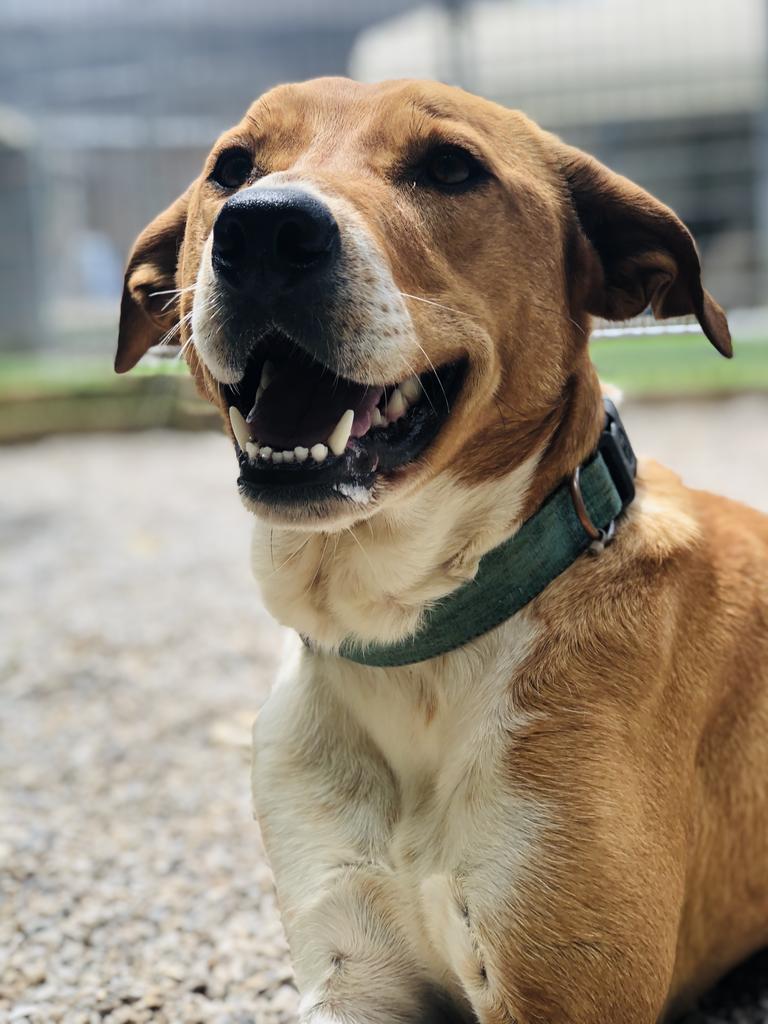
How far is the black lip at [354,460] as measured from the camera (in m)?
1.78

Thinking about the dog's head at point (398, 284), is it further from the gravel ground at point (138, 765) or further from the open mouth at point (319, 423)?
the gravel ground at point (138, 765)

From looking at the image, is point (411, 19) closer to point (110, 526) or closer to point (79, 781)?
point (110, 526)

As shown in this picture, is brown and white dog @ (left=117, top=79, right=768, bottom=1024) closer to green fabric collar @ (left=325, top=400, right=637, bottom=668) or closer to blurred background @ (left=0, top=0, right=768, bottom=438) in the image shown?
green fabric collar @ (left=325, top=400, right=637, bottom=668)

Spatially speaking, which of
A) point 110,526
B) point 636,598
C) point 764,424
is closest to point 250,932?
point 636,598

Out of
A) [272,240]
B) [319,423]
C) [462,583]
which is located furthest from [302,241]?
[462,583]

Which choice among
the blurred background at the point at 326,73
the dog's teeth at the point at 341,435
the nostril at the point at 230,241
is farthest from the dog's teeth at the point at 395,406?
the blurred background at the point at 326,73

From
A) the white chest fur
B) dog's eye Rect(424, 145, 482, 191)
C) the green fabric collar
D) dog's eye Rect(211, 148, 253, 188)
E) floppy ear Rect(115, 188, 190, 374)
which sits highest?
dog's eye Rect(424, 145, 482, 191)

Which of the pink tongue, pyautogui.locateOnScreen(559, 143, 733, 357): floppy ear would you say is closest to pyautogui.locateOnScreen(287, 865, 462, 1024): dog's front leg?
the pink tongue

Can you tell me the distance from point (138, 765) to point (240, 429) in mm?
2185

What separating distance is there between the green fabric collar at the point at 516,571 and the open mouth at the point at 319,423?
0.84 feet

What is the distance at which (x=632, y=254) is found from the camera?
2.16m

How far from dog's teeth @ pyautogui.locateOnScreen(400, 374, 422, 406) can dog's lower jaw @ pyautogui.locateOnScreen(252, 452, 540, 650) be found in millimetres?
161

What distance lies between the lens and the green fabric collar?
197 cm

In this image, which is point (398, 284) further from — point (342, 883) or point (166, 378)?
point (166, 378)
